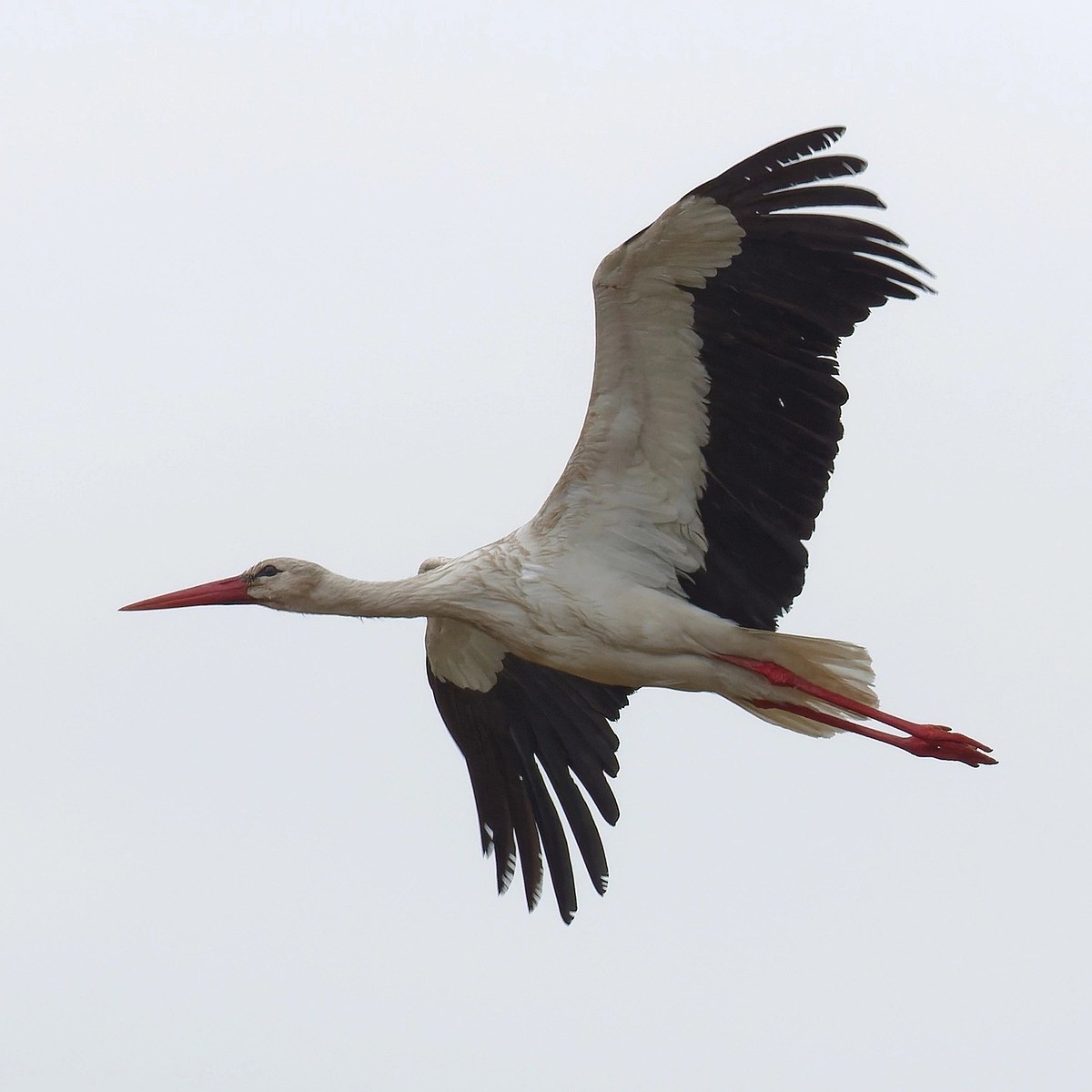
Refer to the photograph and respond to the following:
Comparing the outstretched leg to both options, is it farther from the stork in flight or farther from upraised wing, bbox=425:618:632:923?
upraised wing, bbox=425:618:632:923

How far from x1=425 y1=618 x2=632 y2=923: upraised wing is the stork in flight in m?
0.02

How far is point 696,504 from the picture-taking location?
9781 mm

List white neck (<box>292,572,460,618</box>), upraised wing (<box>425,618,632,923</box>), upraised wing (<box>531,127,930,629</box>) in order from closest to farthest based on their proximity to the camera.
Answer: upraised wing (<box>531,127,930,629</box>)
white neck (<box>292,572,460,618</box>)
upraised wing (<box>425,618,632,923</box>)

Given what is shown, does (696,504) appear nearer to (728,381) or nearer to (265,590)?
(728,381)

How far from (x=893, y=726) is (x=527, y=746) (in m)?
1.90

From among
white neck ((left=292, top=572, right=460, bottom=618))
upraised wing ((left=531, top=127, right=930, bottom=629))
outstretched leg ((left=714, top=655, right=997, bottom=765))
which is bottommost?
outstretched leg ((left=714, top=655, right=997, bottom=765))

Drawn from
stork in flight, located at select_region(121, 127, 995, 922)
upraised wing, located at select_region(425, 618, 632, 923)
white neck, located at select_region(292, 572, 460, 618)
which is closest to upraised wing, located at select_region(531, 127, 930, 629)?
stork in flight, located at select_region(121, 127, 995, 922)

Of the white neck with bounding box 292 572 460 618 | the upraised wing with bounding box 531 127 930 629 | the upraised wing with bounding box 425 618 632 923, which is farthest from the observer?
the upraised wing with bounding box 425 618 632 923

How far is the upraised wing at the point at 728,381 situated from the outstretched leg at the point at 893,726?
1.33 feet

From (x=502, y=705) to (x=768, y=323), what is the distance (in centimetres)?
281

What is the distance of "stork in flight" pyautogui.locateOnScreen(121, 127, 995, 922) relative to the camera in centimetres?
891

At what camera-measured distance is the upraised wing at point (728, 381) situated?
885 centimetres

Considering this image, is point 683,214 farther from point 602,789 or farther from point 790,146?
point 602,789

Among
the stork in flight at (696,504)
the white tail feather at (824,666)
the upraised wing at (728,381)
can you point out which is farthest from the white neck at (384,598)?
the white tail feather at (824,666)
